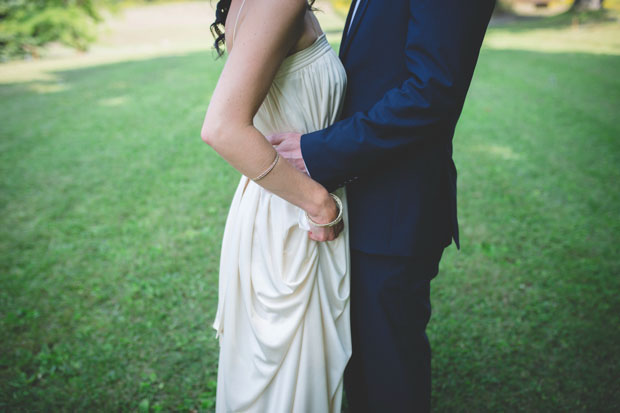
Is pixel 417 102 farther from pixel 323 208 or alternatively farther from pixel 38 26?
pixel 38 26

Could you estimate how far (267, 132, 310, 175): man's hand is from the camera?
4.09 ft

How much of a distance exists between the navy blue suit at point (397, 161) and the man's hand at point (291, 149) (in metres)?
0.04

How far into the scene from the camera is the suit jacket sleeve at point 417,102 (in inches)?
40.2

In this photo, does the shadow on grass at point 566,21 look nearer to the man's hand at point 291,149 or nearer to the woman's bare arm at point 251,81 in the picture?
the man's hand at point 291,149

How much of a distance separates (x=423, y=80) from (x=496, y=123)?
6741 mm

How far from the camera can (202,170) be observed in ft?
18.2

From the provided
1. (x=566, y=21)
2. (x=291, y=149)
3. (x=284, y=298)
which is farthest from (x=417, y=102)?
(x=566, y=21)

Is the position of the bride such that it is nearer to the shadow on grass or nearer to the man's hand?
the man's hand

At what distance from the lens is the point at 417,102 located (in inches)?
42.4

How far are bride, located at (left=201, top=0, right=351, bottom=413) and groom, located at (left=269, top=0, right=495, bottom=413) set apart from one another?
74 mm

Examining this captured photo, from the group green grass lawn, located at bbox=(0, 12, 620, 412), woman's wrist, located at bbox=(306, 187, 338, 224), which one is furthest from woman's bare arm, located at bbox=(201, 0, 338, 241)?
green grass lawn, located at bbox=(0, 12, 620, 412)

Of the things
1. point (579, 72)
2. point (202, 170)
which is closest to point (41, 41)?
point (202, 170)

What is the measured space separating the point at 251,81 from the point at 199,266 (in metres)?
2.82

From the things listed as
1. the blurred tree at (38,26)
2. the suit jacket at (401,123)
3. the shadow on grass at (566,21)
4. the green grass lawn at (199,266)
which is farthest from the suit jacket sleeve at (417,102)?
the shadow on grass at (566,21)
